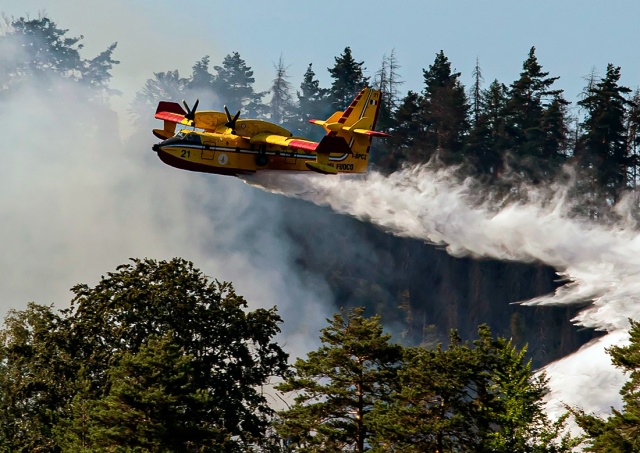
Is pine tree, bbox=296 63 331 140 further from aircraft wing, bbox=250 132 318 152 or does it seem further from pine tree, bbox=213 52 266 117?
aircraft wing, bbox=250 132 318 152

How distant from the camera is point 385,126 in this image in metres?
93.1

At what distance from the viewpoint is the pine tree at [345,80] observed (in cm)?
10262

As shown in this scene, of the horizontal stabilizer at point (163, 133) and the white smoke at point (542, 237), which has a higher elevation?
the horizontal stabilizer at point (163, 133)

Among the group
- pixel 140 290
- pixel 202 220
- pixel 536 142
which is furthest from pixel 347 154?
pixel 202 220

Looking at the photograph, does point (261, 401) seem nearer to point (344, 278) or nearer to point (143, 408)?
point (143, 408)

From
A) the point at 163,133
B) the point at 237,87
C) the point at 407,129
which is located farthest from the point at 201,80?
the point at 163,133

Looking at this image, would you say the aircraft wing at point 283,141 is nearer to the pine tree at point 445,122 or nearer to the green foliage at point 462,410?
the green foliage at point 462,410

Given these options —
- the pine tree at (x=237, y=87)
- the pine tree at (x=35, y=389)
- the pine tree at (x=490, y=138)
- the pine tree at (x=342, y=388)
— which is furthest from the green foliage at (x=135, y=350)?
the pine tree at (x=237, y=87)

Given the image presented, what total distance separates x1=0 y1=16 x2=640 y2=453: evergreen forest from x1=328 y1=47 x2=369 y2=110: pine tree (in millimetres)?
10685

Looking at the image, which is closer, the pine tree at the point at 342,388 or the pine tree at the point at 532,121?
the pine tree at the point at 342,388

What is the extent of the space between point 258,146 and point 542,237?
1870cm

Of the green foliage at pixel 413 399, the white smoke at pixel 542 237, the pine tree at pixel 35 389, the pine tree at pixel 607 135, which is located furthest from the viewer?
the pine tree at pixel 607 135

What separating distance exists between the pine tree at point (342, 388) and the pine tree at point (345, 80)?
58.5m

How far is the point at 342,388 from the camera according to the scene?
1734 inches
